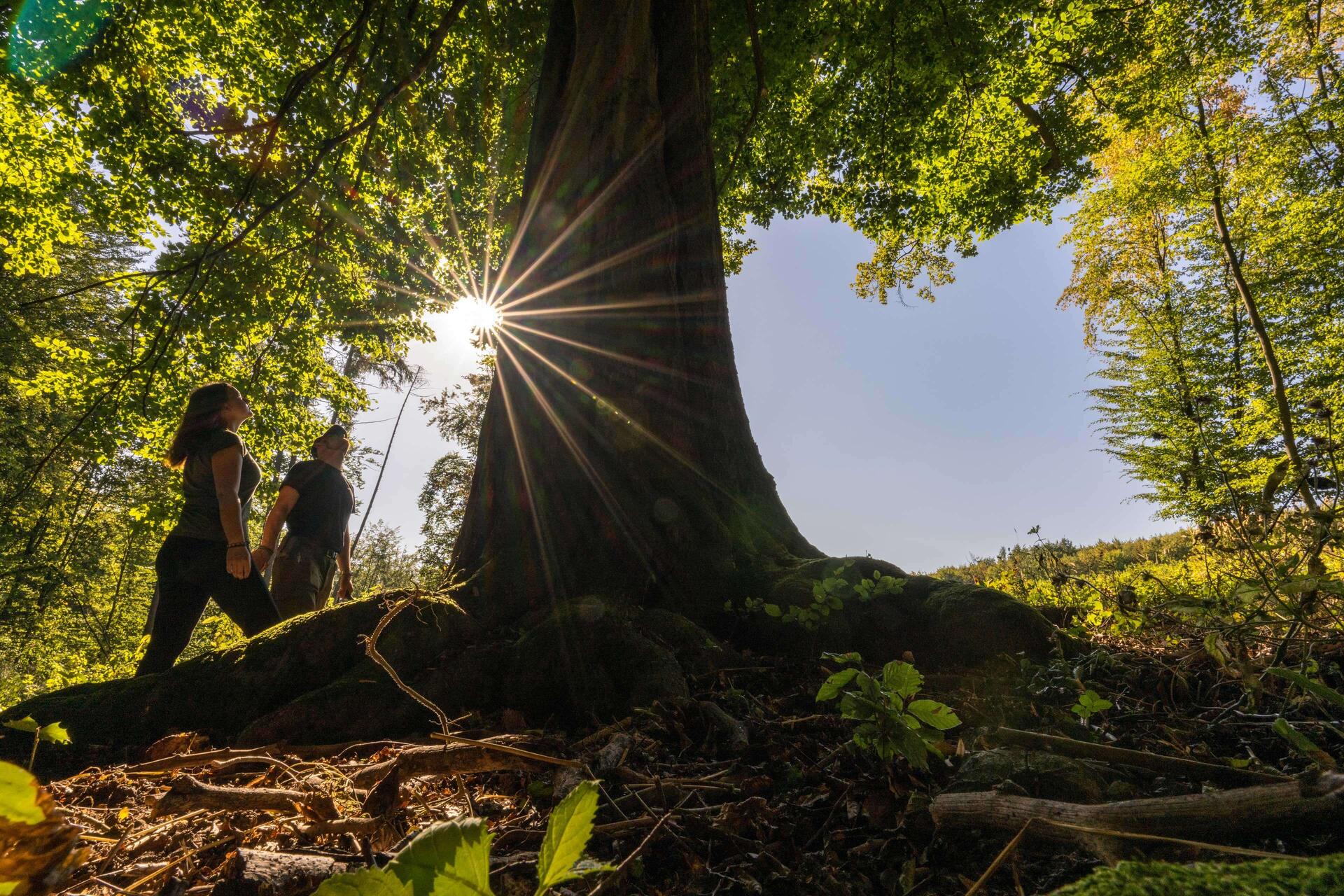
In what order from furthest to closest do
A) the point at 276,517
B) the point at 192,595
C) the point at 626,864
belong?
the point at 276,517 → the point at 192,595 → the point at 626,864

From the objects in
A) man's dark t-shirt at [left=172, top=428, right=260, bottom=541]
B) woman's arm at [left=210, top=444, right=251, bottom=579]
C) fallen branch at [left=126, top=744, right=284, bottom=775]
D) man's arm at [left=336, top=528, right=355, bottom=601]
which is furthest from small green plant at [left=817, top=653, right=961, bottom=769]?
man's arm at [left=336, top=528, right=355, bottom=601]

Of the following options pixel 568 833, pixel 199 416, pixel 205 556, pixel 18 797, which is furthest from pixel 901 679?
pixel 199 416

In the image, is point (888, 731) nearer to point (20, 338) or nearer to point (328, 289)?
point (328, 289)

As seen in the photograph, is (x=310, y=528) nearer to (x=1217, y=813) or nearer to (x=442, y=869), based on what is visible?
(x=442, y=869)

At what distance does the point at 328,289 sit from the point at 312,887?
26.7ft

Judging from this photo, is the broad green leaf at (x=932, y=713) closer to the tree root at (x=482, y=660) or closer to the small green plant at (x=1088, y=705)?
the small green plant at (x=1088, y=705)

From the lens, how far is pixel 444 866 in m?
0.44

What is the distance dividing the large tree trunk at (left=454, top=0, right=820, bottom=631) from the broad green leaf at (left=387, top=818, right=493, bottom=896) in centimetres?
200

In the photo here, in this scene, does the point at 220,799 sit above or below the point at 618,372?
below

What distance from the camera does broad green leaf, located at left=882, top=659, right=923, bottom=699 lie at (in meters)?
1.18

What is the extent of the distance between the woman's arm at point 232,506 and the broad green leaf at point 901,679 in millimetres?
3926

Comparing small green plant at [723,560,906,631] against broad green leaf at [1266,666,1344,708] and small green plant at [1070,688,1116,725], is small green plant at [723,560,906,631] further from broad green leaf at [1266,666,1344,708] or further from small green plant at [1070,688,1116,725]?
broad green leaf at [1266,666,1344,708]

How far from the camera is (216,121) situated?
637 cm

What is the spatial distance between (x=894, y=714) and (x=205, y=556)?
4.28 meters
